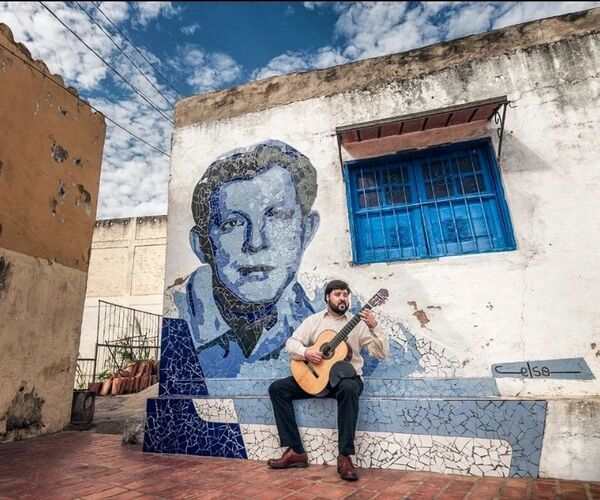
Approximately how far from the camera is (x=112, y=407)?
24.2 ft

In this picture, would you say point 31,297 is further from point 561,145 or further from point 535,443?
point 561,145

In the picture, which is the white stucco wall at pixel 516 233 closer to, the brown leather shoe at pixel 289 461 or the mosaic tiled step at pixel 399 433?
the mosaic tiled step at pixel 399 433

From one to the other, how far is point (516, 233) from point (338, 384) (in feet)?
7.29

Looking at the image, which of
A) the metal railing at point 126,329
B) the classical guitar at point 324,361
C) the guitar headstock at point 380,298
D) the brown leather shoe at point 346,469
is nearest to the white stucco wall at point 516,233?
the guitar headstock at point 380,298

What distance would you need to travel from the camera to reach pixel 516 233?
11.9ft

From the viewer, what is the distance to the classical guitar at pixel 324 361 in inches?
126

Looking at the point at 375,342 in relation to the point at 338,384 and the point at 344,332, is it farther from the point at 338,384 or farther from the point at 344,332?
the point at 338,384

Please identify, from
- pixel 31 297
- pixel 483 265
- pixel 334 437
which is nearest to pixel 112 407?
pixel 31 297

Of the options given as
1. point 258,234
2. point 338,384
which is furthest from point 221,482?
point 258,234

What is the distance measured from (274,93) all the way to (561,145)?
3.27m

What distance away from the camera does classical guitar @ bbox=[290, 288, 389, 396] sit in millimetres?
3195

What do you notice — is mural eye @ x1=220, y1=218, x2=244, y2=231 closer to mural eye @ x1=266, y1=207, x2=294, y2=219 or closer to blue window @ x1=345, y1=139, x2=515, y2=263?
mural eye @ x1=266, y1=207, x2=294, y2=219

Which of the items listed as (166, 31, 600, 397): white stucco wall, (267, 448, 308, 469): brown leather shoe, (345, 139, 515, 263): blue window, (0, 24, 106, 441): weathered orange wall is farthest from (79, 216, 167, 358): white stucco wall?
(267, 448, 308, 469): brown leather shoe

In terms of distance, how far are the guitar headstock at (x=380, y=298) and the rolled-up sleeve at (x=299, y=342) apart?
633mm
